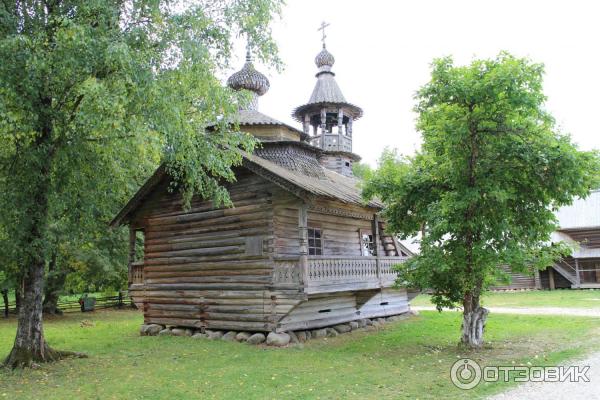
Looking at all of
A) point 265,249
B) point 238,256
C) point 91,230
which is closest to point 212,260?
point 238,256

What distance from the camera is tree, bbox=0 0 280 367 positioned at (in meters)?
9.83

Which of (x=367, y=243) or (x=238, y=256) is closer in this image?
(x=238, y=256)

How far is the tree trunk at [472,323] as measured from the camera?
500 inches

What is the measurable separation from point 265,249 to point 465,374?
7408mm

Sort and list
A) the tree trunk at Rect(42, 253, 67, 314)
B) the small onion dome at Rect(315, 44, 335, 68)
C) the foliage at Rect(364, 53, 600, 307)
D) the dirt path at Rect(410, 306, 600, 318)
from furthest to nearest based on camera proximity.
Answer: the small onion dome at Rect(315, 44, 335, 68) < the tree trunk at Rect(42, 253, 67, 314) < the dirt path at Rect(410, 306, 600, 318) < the foliage at Rect(364, 53, 600, 307)

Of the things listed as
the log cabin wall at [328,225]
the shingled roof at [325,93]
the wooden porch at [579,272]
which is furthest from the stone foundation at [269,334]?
the wooden porch at [579,272]

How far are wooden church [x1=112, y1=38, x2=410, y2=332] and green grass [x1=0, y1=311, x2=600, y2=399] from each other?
1.26 meters

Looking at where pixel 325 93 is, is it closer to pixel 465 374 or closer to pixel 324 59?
pixel 324 59

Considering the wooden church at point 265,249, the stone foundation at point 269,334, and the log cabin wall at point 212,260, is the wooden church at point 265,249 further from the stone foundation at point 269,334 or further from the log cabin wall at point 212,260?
the stone foundation at point 269,334

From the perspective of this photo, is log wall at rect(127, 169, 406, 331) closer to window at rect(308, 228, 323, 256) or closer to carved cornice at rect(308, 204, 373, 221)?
carved cornice at rect(308, 204, 373, 221)

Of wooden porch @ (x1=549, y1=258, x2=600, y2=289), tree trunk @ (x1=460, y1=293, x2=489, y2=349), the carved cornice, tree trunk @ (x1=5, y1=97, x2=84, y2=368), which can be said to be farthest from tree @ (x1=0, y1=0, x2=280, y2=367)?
wooden porch @ (x1=549, y1=258, x2=600, y2=289)

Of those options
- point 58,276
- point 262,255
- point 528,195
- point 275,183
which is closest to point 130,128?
point 275,183

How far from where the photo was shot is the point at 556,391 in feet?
28.1

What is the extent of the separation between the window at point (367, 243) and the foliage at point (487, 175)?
692 cm
